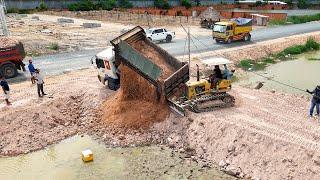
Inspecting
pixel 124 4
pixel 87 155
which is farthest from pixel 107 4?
pixel 87 155

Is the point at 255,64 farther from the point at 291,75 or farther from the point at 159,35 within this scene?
the point at 159,35

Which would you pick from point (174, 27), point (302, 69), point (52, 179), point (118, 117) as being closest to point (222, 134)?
point (118, 117)

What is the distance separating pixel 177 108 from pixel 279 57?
67.6ft

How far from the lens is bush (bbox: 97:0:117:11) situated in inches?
3004

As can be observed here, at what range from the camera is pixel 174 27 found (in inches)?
2156

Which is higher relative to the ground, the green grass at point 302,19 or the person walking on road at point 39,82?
the green grass at point 302,19

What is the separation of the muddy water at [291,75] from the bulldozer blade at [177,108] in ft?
29.7

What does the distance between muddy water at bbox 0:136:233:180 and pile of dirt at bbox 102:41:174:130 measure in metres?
1.63

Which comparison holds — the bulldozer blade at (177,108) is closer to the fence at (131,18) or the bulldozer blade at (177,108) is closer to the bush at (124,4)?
the fence at (131,18)

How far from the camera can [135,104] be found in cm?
1931

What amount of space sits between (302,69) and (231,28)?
33.4ft

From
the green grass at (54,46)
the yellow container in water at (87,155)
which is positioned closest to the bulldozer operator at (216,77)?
the yellow container in water at (87,155)

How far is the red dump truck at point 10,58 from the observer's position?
27.0 meters

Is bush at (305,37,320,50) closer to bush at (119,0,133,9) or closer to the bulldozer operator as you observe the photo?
the bulldozer operator
